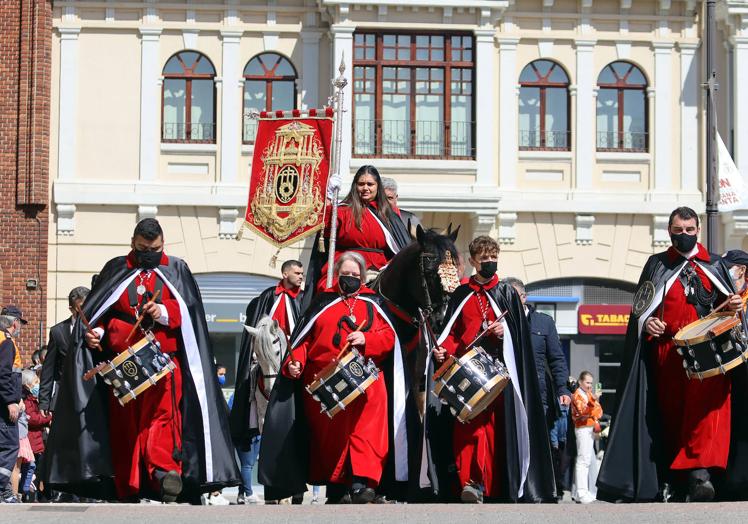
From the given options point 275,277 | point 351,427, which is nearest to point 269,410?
point 351,427

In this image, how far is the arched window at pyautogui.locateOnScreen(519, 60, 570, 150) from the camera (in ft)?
96.5

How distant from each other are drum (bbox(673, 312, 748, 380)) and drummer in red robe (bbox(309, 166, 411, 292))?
2.70 meters

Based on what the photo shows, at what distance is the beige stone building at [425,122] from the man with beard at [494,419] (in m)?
15.8

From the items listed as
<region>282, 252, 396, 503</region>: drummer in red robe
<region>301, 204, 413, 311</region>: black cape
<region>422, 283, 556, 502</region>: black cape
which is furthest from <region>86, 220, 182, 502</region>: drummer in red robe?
<region>422, 283, 556, 502</region>: black cape

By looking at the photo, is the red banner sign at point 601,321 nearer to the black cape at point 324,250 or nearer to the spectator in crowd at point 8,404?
the spectator in crowd at point 8,404

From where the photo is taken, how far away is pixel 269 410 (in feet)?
40.2

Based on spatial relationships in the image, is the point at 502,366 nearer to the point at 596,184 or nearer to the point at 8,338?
the point at 8,338

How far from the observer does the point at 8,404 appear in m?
14.8

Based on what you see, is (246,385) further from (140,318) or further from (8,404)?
(140,318)

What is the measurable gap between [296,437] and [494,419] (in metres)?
1.47

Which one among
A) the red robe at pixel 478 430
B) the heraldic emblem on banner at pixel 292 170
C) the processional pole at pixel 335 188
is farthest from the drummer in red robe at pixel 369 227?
the heraldic emblem on banner at pixel 292 170

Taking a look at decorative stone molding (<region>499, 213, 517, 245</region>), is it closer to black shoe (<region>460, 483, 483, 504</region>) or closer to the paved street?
black shoe (<region>460, 483, 483, 504</region>)

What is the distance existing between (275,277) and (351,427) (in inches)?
663

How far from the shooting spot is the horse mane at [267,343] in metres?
15.0
